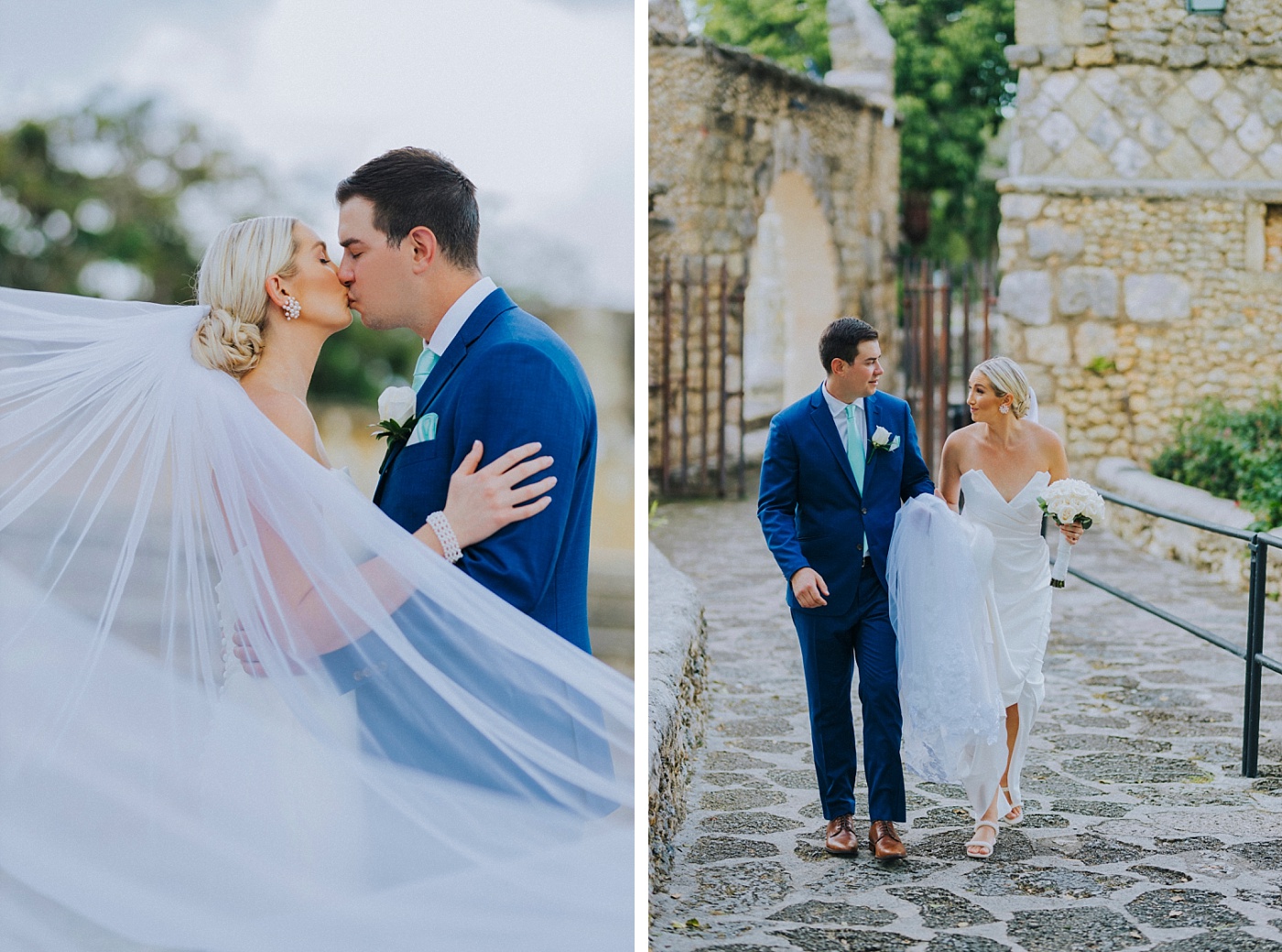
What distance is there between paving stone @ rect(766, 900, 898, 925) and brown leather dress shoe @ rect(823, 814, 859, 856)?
1.10 ft

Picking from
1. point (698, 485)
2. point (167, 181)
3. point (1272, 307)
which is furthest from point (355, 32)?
A: point (1272, 307)

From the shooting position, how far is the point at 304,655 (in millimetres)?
2482

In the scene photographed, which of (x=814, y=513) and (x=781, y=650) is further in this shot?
(x=781, y=650)

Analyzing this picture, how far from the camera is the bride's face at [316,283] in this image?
249 cm

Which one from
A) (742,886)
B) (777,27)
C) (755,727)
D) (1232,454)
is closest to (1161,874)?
(742,886)

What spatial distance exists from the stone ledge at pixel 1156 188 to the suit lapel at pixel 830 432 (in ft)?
24.4

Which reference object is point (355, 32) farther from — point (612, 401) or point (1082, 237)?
point (1082, 237)

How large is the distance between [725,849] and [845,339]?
59.6 inches

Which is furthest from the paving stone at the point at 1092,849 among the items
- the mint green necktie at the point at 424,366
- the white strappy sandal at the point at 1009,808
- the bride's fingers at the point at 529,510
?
the mint green necktie at the point at 424,366

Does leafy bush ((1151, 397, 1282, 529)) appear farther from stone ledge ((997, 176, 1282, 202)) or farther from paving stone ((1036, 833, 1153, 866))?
paving stone ((1036, 833, 1153, 866))

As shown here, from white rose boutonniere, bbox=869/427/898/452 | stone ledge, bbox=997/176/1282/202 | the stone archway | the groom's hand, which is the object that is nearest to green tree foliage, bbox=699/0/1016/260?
the stone archway

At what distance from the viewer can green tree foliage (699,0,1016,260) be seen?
21672mm

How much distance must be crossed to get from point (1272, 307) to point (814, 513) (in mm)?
8222

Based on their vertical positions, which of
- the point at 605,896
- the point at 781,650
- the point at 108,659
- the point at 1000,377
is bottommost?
the point at 781,650
